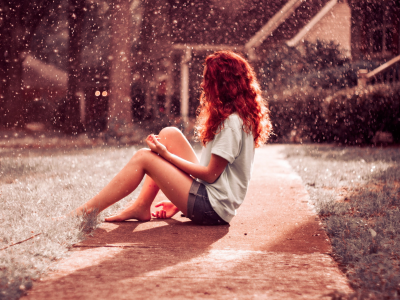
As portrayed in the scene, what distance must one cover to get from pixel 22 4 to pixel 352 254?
643 inches

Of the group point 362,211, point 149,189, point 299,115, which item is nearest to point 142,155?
point 149,189

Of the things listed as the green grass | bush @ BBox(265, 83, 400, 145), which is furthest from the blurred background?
the green grass

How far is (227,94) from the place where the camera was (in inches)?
124

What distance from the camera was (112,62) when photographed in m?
13.3

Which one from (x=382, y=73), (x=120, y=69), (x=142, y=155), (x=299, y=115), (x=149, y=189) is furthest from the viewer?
(x=120, y=69)

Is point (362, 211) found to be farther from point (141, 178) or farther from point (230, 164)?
point (141, 178)

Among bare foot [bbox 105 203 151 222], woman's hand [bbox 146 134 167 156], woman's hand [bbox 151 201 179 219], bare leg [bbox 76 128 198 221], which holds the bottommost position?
woman's hand [bbox 151 201 179 219]

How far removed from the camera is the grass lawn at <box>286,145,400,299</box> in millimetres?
2285

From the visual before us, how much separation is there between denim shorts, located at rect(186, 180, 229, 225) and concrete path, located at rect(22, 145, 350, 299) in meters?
0.09

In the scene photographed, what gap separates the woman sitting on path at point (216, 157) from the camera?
3111mm

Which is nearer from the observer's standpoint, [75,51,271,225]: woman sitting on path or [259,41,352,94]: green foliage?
[75,51,271,225]: woman sitting on path

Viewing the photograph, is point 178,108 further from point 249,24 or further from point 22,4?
point 22,4

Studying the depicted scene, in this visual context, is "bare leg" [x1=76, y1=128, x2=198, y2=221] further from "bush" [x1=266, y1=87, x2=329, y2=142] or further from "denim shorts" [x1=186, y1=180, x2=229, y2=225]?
"bush" [x1=266, y1=87, x2=329, y2=142]

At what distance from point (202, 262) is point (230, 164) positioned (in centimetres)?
91
